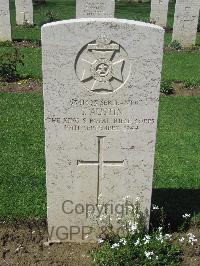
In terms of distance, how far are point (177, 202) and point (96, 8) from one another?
1050 centimetres

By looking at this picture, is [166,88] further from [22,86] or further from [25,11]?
[25,11]

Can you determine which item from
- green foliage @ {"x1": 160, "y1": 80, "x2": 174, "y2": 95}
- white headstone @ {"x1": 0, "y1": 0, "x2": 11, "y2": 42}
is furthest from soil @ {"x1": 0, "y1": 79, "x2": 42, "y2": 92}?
white headstone @ {"x1": 0, "y1": 0, "x2": 11, "y2": 42}

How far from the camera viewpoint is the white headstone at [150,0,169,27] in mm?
19359

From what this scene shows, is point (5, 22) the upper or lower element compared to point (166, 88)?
upper

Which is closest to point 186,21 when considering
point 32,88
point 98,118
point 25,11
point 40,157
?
point 25,11

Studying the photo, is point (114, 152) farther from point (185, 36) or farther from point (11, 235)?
point (185, 36)

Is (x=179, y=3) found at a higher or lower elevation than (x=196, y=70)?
higher

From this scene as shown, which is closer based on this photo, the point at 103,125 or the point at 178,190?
the point at 103,125

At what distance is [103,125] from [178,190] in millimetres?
2134

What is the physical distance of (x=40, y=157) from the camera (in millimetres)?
6668

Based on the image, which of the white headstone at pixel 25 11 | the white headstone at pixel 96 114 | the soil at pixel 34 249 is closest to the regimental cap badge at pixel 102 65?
the white headstone at pixel 96 114

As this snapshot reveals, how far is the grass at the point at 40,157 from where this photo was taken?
5438 millimetres

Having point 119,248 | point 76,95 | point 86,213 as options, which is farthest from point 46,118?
point 119,248

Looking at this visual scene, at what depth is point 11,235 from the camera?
471cm
